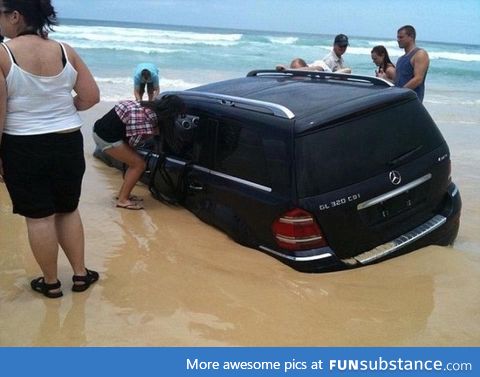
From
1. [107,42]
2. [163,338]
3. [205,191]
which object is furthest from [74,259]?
[107,42]

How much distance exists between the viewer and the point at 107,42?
32438mm

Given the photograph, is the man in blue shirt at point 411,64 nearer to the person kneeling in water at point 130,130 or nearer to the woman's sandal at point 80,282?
the person kneeling in water at point 130,130

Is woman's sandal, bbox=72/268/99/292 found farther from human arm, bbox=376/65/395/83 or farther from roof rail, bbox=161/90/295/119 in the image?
human arm, bbox=376/65/395/83

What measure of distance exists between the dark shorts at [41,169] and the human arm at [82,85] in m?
0.22

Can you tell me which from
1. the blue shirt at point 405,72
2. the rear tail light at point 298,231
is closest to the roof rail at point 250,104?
the rear tail light at point 298,231

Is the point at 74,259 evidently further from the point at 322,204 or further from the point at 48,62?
the point at 322,204

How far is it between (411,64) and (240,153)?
371cm

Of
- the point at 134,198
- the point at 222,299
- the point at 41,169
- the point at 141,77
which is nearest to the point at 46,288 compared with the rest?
the point at 41,169

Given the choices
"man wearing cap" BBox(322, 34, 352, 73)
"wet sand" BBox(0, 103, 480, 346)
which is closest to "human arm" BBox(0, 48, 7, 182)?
"wet sand" BBox(0, 103, 480, 346)

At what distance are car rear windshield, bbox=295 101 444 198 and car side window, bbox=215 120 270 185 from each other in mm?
350

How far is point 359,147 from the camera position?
12.6 feet

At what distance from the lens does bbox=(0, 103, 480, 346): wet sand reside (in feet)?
10.4

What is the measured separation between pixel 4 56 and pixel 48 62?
0.24 m

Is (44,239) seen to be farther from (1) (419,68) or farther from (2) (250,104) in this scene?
(1) (419,68)
